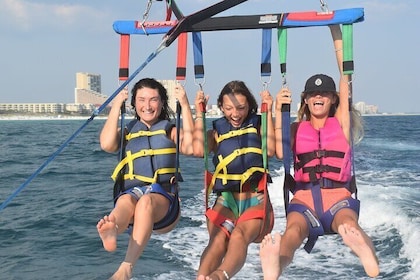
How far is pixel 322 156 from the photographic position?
448 centimetres

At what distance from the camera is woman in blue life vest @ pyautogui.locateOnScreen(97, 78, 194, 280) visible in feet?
13.5

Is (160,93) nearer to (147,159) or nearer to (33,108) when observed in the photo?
(147,159)

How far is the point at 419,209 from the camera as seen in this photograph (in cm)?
1270

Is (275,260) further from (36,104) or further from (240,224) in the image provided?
(36,104)

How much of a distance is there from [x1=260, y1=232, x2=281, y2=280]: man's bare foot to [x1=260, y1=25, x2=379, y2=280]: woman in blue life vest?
40 cm

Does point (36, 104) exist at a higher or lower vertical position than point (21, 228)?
higher

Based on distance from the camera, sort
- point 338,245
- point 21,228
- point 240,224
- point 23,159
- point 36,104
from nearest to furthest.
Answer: point 240,224
point 338,245
point 21,228
point 23,159
point 36,104

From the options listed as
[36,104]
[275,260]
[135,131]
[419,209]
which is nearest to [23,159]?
[419,209]

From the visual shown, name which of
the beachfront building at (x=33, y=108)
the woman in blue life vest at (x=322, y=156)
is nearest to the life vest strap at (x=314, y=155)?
the woman in blue life vest at (x=322, y=156)

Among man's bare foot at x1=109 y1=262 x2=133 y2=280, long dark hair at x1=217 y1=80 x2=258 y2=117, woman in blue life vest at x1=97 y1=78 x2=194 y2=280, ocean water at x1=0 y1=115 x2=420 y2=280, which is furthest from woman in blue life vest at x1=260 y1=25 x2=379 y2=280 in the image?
ocean water at x1=0 y1=115 x2=420 y2=280

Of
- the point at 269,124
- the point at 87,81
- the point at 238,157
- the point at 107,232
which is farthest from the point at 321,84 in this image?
the point at 87,81

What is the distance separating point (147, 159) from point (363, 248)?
6.35 ft

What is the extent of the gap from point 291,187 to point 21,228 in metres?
8.68

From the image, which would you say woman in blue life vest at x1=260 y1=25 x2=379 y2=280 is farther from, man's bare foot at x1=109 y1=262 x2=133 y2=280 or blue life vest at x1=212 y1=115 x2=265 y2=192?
man's bare foot at x1=109 y1=262 x2=133 y2=280
